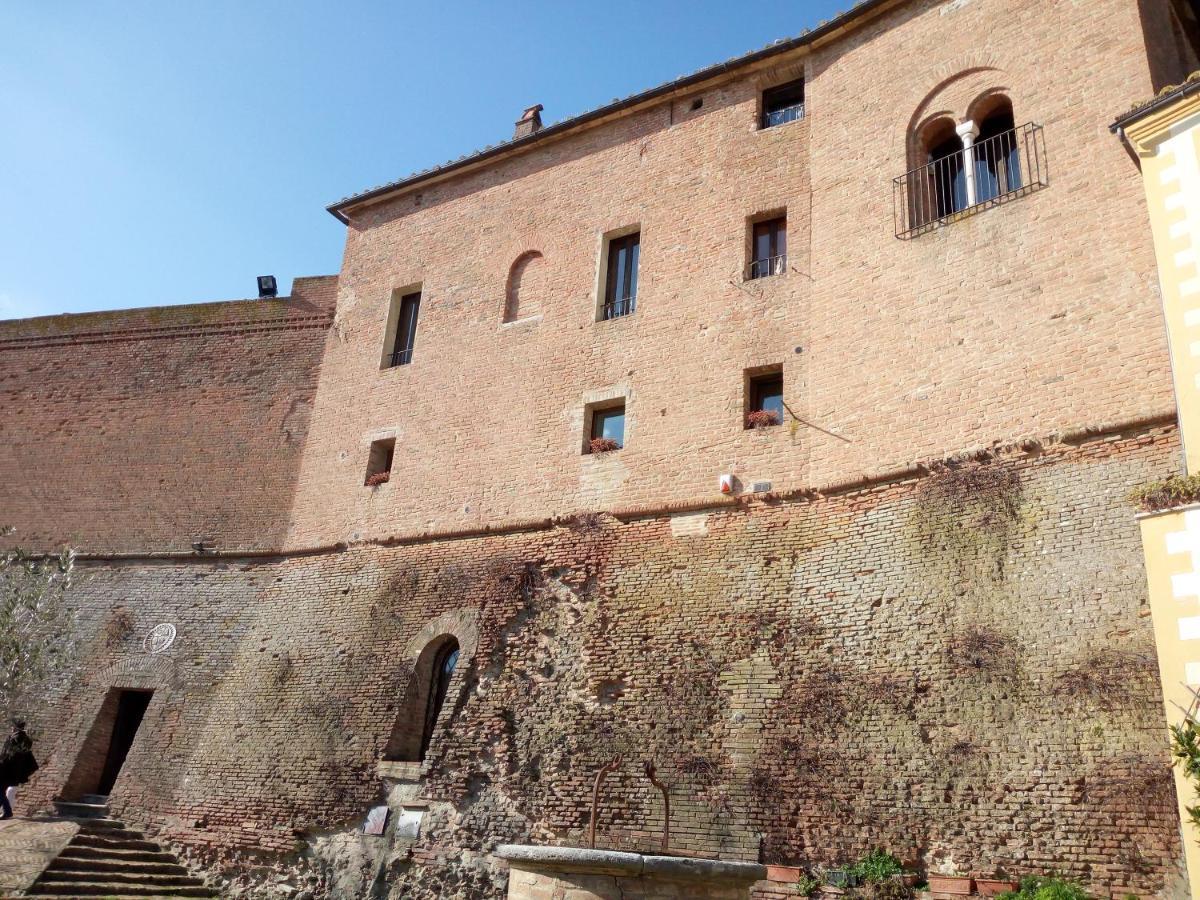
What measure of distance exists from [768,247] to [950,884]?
8.61 metres

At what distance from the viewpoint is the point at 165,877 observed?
13.5 metres

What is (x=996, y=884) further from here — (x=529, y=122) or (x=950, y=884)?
(x=529, y=122)

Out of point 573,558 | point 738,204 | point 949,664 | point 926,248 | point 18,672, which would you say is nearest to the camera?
point 949,664

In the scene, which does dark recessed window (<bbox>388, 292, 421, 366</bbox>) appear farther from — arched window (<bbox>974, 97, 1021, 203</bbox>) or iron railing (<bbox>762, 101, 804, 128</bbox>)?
arched window (<bbox>974, 97, 1021, 203</bbox>)

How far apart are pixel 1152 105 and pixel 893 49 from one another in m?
5.06

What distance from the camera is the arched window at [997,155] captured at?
1161 centimetres

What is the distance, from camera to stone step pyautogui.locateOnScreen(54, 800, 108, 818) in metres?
14.8

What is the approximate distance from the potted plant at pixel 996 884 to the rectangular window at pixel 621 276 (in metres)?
9.00

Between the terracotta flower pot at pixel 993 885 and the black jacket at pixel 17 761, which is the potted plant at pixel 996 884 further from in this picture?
the black jacket at pixel 17 761

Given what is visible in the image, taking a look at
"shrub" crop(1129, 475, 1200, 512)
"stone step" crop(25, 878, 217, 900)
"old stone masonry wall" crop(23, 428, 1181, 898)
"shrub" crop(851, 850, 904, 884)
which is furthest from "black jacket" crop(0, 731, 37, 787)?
"shrub" crop(1129, 475, 1200, 512)

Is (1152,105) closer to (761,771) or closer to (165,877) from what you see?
(761,771)

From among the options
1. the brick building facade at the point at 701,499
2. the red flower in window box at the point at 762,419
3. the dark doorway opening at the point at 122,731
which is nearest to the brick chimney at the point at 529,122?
the brick building facade at the point at 701,499

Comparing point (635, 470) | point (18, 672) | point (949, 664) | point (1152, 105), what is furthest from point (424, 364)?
point (1152, 105)

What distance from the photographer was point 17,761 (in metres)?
15.4
